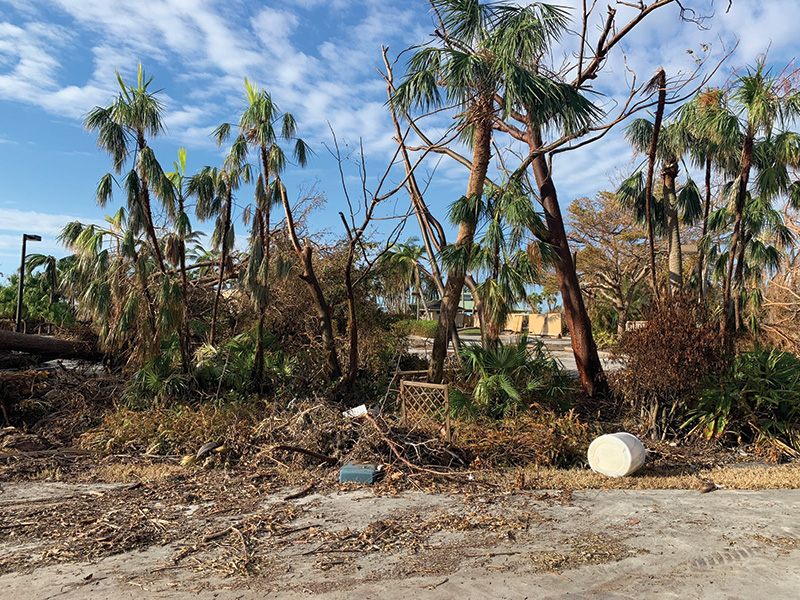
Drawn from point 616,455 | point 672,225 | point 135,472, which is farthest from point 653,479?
point 672,225

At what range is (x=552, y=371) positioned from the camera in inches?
426

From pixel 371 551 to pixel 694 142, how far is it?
34.2 feet

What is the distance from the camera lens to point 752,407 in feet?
30.7

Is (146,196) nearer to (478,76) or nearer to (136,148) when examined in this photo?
(136,148)

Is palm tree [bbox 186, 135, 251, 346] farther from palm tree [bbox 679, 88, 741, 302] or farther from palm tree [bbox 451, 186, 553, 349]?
palm tree [bbox 679, 88, 741, 302]

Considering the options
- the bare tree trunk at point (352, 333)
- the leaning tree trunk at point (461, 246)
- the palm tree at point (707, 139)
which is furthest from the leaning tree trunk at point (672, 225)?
the bare tree trunk at point (352, 333)

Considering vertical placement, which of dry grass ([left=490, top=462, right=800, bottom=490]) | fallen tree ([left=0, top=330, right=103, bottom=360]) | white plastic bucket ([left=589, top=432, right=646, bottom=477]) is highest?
fallen tree ([left=0, top=330, right=103, bottom=360])

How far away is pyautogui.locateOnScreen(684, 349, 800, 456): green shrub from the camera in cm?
898

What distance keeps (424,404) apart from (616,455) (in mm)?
2784

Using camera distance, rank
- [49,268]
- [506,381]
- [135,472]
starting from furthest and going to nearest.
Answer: [49,268] → [506,381] → [135,472]

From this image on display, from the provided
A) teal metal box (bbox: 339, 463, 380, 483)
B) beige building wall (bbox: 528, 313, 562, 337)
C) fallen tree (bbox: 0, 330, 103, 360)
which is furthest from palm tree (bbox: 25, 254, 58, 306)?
beige building wall (bbox: 528, 313, 562, 337)

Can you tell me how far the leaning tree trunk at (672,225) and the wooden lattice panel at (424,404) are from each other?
5.86 metres

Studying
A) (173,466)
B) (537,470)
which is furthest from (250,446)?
(537,470)

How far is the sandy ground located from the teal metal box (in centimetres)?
31
